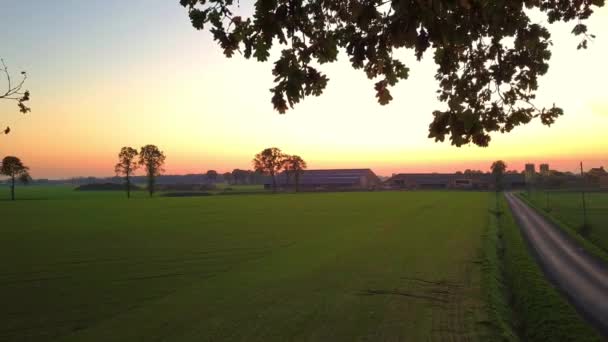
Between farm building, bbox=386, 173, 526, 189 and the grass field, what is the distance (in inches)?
5921

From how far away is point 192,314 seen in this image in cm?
1240

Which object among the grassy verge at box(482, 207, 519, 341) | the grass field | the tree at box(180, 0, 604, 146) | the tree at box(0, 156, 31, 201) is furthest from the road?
the tree at box(0, 156, 31, 201)

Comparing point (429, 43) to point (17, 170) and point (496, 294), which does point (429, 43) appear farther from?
point (17, 170)

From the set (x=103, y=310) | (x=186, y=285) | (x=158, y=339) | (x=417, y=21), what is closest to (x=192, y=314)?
(x=158, y=339)

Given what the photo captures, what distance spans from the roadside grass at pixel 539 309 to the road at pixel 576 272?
403 millimetres

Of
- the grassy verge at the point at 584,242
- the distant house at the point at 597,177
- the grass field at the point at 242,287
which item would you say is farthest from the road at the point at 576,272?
the distant house at the point at 597,177

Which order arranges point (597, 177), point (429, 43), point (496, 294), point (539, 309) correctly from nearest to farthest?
point (429, 43), point (539, 309), point (496, 294), point (597, 177)

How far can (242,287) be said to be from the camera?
51.2 ft

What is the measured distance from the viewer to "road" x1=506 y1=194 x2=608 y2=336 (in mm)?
13296

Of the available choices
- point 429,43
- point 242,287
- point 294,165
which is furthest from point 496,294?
point 294,165

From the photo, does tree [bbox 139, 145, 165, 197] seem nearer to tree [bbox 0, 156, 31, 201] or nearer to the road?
tree [bbox 0, 156, 31, 201]

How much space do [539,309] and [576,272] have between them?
23.4ft

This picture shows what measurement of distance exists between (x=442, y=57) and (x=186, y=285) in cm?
1243

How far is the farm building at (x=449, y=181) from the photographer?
173 meters
